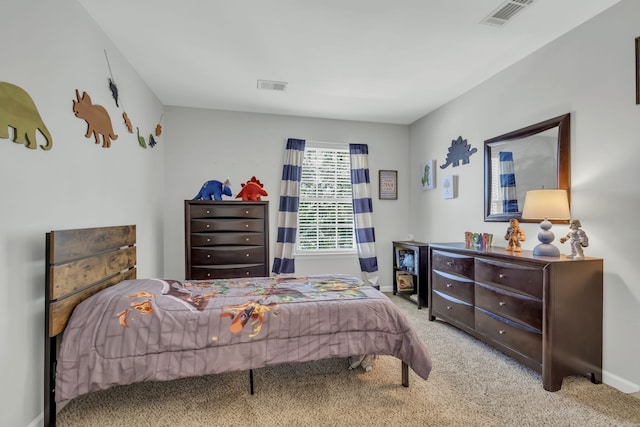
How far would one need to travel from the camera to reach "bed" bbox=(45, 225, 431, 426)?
1.62 metres

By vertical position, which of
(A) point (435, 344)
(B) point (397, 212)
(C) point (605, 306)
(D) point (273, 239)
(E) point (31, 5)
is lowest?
(A) point (435, 344)

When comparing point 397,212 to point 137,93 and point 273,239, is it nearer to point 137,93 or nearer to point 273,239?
Result: point 273,239

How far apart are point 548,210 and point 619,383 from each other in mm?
1170

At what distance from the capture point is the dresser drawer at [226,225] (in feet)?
11.0

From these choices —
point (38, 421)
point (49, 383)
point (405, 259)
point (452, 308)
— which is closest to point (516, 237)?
point (452, 308)

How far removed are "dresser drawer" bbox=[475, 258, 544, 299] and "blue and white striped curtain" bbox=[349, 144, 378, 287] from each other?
185cm

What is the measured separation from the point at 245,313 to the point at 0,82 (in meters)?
1.58

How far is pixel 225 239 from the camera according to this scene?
3.41 meters

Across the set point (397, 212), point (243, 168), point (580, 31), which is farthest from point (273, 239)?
point (580, 31)

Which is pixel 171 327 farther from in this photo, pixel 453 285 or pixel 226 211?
pixel 453 285

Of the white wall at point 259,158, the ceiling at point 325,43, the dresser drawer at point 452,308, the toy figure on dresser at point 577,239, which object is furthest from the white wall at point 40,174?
the toy figure on dresser at point 577,239

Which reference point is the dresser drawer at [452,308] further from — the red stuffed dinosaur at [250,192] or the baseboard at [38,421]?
the baseboard at [38,421]

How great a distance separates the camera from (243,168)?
4.06 meters

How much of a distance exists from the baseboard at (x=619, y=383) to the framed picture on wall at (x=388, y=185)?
296 centimetres
